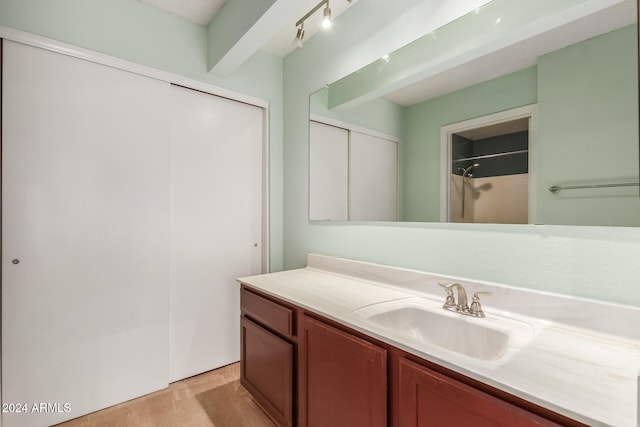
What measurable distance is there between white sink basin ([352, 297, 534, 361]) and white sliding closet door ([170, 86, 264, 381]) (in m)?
1.41

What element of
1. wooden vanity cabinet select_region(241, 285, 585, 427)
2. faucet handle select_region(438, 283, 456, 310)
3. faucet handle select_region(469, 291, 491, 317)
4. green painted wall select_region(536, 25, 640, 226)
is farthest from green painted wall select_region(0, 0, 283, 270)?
green painted wall select_region(536, 25, 640, 226)

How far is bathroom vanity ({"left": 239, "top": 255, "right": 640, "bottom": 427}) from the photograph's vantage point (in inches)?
28.6

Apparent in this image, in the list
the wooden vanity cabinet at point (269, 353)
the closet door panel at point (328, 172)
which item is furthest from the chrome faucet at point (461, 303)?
the closet door panel at point (328, 172)

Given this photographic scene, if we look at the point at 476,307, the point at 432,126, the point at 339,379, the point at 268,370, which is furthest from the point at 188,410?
the point at 432,126

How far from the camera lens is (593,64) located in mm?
1034

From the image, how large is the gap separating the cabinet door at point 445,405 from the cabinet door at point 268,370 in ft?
2.16

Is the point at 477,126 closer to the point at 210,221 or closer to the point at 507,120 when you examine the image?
the point at 507,120

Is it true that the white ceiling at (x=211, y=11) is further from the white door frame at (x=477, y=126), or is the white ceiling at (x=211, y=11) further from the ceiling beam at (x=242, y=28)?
the white door frame at (x=477, y=126)

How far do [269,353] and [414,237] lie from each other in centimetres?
103

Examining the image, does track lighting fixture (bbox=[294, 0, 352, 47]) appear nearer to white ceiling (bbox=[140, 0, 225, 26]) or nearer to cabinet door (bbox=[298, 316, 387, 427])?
white ceiling (bbox=[140, 0, 225, 26])

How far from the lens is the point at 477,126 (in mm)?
1353

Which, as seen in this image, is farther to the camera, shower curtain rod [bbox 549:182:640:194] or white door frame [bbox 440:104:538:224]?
white door frame [bbox 440:104:538:224]

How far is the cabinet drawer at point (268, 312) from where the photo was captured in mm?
1469

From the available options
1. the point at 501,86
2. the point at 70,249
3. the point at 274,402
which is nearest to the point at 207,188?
the point at 70,249
